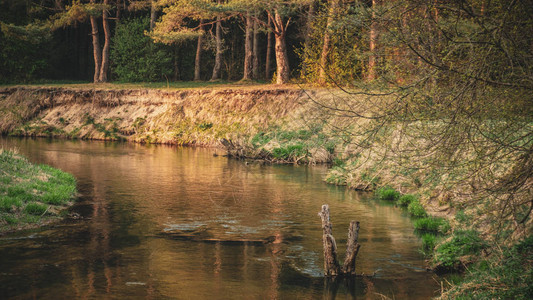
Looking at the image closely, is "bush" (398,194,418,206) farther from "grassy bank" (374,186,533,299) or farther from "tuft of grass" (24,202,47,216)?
"tuft of grass" (24,202,47,216)

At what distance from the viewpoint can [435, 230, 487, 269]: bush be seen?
1091 centimetres

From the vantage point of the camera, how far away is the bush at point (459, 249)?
10.9 metres

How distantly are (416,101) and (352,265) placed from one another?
3.40 meters

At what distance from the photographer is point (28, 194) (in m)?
14.9

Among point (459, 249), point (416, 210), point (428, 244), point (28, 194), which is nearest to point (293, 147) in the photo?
point (416, 210)

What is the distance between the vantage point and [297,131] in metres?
29.7

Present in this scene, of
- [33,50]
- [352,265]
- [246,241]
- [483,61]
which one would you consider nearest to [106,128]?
[33,50]

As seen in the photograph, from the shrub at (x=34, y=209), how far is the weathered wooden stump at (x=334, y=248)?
7573 millimetres

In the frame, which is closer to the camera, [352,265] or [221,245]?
[352,265]

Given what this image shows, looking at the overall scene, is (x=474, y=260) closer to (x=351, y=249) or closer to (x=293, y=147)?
(x=351, y=249)

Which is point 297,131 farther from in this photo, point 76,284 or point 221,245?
point 76,284

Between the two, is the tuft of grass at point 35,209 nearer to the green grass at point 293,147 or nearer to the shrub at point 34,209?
the shrub at point 34,209

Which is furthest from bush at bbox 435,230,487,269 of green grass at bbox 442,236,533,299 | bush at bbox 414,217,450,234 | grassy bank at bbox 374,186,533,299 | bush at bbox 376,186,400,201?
bush at bbox 376,186,400,201

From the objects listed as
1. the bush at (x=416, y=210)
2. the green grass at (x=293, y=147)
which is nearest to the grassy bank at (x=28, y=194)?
the bush at (x=416, y=210)
